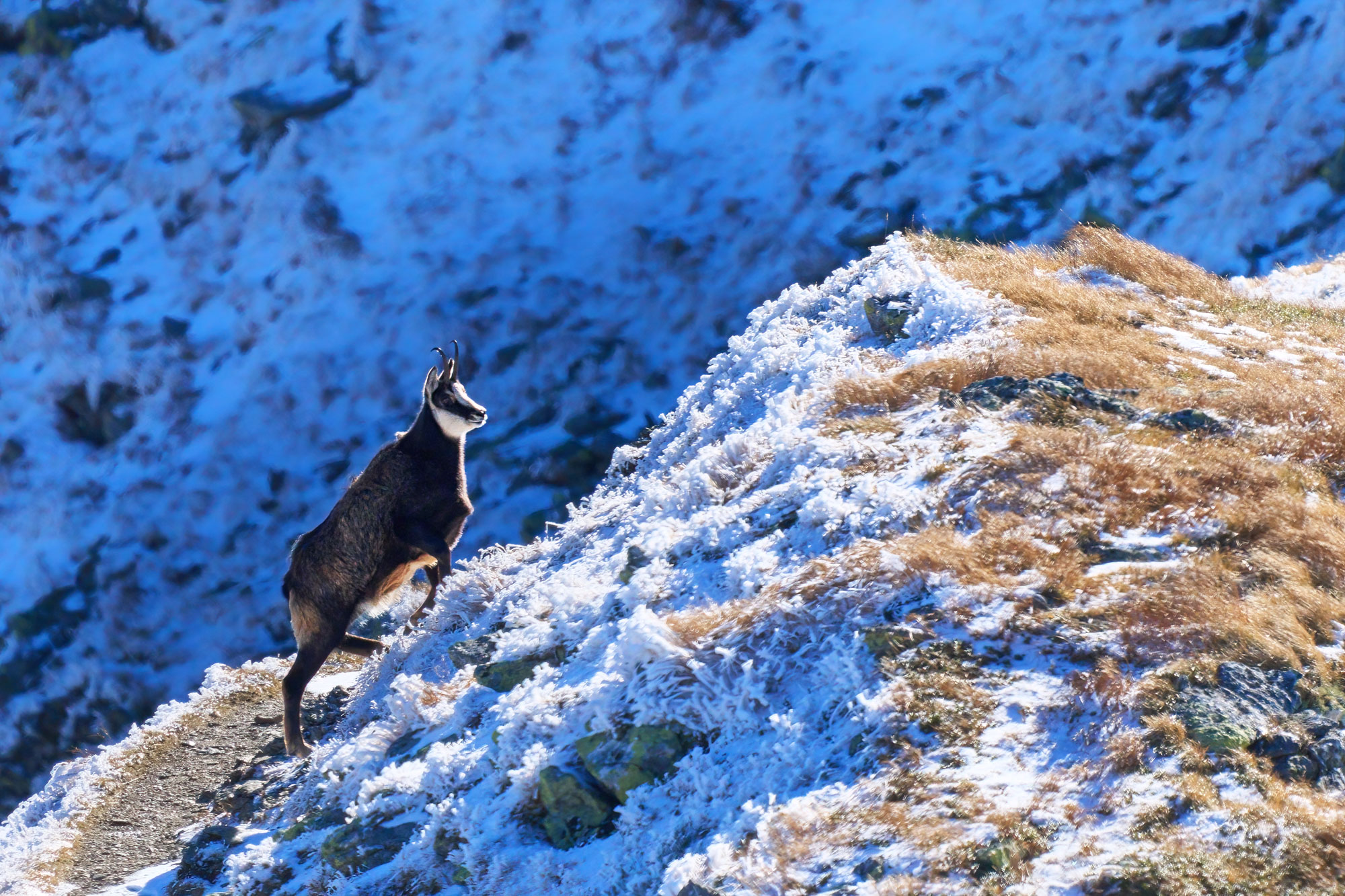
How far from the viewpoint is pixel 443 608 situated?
8312mm

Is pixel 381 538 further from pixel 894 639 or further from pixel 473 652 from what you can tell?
pixel 894 639

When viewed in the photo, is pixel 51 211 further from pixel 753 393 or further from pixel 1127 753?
pixel 1127 753

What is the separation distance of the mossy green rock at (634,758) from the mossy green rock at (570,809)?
0.25ft

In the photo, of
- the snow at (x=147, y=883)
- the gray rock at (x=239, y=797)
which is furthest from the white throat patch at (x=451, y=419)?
the snow at (x=147, y=883)

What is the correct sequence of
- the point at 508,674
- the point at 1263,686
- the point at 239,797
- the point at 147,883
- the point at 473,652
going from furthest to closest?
1. the point at 239,797
2. the point at 147,883
3. the point at 473,652
4. the point at 508,674
5. the point at 1263,686

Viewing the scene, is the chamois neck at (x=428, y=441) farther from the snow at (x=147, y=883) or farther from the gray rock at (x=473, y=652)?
the snow at (x=147, y=883)

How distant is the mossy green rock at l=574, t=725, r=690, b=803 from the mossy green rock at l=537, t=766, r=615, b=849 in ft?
0.25

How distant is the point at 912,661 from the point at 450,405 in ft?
17.1

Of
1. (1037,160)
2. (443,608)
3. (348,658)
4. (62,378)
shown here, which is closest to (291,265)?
(62,378)

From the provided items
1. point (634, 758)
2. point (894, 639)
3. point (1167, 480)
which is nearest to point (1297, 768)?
point (894, 639)

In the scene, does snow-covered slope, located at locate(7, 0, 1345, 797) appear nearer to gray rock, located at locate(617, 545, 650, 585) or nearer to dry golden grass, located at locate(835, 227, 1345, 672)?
gray rock, located at locate(617, 545, 650, 585)

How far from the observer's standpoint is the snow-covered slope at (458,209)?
14938mm

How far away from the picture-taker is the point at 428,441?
9164mm

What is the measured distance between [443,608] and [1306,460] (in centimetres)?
562
